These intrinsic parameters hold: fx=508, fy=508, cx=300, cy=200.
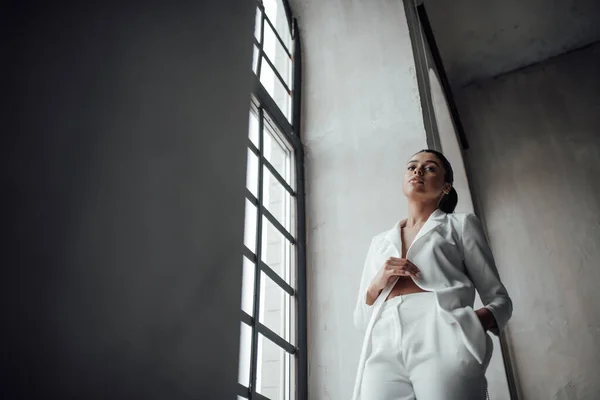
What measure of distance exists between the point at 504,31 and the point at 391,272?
5.20m

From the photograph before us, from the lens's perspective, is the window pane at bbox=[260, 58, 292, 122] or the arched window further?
the window pane at bbox=[260, 58, 292, 122]

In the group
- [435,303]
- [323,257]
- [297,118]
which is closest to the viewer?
[435,303]

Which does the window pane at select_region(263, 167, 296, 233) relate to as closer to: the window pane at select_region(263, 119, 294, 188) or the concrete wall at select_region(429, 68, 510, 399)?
the window pane at select_region(263, 119, 294, 188)

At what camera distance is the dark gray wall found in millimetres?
281

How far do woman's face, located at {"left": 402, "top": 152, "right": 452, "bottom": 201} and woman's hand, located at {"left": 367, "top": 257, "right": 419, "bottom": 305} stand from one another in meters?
0.43

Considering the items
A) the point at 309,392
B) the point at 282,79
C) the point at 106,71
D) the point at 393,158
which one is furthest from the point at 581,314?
the point at 106,71

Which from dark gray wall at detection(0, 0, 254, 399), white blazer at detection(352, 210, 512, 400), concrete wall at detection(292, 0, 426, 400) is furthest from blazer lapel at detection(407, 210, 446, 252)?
dark gray wall at detection(0, 0, 254, 399)

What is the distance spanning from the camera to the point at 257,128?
138 inches

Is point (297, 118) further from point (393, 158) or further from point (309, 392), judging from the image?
point (309, 392)

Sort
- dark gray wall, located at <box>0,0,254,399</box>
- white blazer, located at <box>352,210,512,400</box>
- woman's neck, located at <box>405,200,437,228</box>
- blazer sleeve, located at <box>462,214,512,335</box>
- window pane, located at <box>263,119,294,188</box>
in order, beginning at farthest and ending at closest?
window pane, located at <box>263,119,294,188</box> < woman's neck, located at <box>405,200,437,228</box> < blazer sleeve, located at <box>462,214,512,335</box> < white blazer, located at <box>352,210,512,400</box> < dark gray wall, located at <box>0,0,254,399</box>

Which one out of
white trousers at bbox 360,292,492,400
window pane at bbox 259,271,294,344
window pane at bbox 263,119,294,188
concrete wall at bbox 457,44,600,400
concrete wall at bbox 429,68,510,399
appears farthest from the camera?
concrete wall at bbox 457,44,600,400

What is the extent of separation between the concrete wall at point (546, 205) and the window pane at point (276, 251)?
2.65m

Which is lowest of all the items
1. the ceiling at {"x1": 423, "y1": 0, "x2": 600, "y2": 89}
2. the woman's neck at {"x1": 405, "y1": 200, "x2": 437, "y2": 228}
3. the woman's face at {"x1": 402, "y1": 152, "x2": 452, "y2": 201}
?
the woman's neck at {"x1": 405, "y1": 200, "x2": 437, "y2": 228}

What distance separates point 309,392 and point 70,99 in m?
3.05
